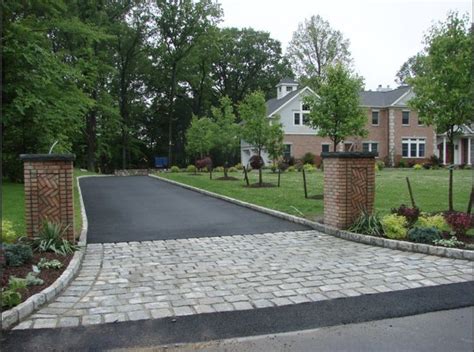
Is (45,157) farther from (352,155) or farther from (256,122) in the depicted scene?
(256,122)

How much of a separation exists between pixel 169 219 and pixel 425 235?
5816 mm

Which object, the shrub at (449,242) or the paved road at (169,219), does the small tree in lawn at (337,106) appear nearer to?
the paved road at (169,219)

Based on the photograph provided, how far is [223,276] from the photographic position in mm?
5895

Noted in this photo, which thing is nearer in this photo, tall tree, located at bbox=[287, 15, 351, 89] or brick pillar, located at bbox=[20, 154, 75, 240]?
brick pillar, located at bbox=[20, 154, 75, 240]

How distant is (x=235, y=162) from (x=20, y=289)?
1501 inches

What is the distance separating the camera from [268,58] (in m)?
56.3

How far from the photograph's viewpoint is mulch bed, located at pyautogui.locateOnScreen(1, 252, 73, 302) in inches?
193

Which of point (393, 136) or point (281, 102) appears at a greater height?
point (281, 102)

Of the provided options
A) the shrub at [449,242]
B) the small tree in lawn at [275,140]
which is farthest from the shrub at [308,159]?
the shrub at [449,242]

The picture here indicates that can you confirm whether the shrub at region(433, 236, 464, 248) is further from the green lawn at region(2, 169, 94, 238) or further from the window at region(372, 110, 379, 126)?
the window at region(372, 110, 379, 126)

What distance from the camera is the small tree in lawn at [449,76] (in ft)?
31.4

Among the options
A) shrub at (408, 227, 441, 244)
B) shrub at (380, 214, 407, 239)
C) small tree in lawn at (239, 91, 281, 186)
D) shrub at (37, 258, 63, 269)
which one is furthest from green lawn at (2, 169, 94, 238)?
small tree in lawn at (239, 91, 281, 186)

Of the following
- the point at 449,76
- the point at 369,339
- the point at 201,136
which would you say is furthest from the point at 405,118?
the point at 369,339

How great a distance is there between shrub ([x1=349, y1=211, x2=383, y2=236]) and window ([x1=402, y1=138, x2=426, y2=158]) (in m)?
34.9
